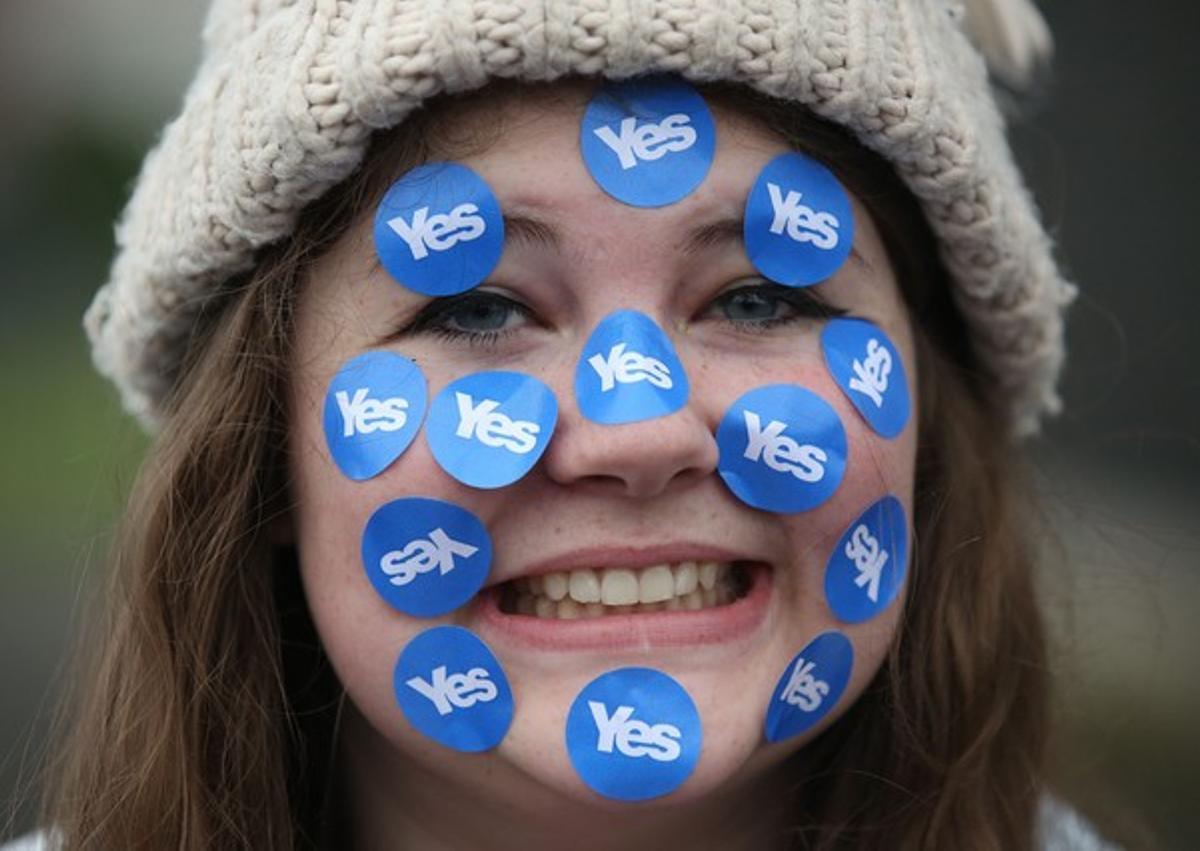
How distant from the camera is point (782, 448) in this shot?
2033 mm

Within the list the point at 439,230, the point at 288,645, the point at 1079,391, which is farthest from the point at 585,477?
the point at 1079,391

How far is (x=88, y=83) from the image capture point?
8.98 meters

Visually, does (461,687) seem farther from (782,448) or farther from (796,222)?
(796,222)

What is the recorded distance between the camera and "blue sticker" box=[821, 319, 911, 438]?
6.95 ft

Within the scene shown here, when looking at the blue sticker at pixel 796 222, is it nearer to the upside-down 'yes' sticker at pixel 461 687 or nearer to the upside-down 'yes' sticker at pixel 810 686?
the upside-down 'yes' sticker at pixel 810 686

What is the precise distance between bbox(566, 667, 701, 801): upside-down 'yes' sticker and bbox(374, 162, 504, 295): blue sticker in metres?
0.51

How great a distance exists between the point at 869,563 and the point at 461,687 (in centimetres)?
53

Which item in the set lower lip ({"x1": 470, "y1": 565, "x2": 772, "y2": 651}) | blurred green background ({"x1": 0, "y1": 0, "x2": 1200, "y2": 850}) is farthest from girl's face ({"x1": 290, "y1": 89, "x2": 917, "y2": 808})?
blurred green background ({"x1": 0, "y1": 0, "x2": 1200, "y2": 850})

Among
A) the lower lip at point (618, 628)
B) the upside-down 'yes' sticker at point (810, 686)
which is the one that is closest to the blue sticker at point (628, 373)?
the lower lip at point (618, 628)

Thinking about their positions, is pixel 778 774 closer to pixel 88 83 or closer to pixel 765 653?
pixel 765 653

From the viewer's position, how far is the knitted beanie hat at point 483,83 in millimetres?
1959

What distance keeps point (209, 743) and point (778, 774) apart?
0.77 meters

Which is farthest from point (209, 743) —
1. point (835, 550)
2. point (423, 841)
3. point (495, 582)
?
point (835, 550)

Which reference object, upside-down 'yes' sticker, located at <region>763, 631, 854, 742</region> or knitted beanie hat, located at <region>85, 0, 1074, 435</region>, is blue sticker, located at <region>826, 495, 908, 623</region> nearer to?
upside-down 'yes' sticker, located at <region>763, 631, 854, 742</region>
